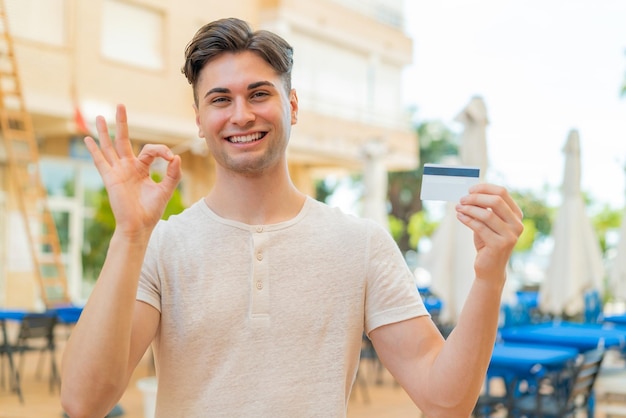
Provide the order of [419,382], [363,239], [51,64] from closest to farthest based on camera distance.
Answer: [419,382] < [363,239] < [51,64]

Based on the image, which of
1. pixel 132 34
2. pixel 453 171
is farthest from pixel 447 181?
pixel 132 34

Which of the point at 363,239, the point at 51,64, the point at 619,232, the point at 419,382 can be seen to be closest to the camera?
the point at 419,382

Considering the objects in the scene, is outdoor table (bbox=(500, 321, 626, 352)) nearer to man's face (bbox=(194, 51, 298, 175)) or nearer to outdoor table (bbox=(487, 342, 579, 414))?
outdoor table (bbox=(487, 342, 579, 414))

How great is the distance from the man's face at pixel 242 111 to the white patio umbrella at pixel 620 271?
9.30m

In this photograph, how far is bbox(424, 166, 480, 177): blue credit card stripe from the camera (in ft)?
5.47

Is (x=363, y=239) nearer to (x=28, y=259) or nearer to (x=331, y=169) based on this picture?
(x=28, y=259)

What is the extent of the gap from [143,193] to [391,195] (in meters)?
39.8

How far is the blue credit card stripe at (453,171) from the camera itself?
167 centimetres

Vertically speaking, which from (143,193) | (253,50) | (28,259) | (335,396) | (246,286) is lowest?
(28,259)

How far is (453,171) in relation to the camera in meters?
1.67

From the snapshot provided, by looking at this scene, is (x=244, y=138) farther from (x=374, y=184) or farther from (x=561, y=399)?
(x=374, y=184)

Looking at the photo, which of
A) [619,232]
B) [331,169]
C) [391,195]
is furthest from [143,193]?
[391,195]

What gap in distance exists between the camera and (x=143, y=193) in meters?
1.66

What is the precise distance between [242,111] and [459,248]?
315 inches
